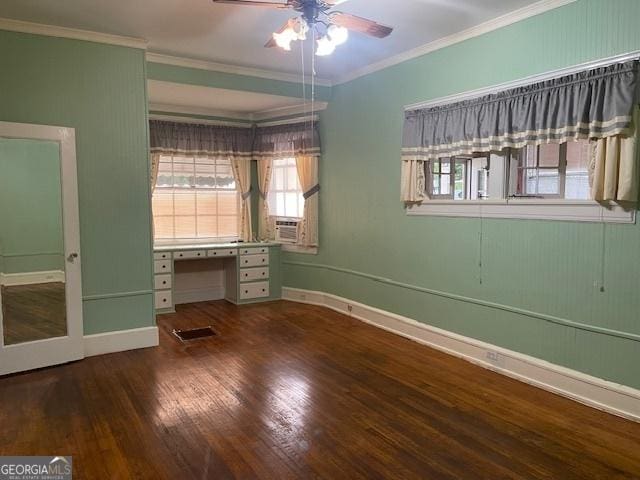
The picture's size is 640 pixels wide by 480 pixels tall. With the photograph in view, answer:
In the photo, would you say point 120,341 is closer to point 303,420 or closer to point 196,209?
point 303,420

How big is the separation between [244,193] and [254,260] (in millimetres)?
1036

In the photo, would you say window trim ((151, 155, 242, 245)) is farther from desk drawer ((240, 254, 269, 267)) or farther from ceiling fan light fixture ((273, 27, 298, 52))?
ceiling fan light fixture ((273, 27, 298, 52))

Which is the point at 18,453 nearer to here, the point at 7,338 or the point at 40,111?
the point at 7,338

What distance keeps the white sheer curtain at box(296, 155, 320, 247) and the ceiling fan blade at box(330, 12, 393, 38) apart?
2966 millimetres

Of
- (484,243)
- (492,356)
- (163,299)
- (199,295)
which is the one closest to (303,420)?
(492,356)

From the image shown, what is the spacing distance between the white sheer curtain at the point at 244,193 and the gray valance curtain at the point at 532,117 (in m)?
2.74

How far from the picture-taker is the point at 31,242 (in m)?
3.69

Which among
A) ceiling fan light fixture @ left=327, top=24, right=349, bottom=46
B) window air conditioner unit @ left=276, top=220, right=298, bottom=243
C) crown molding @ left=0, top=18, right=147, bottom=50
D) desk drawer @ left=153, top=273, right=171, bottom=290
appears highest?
crown molding @ left=0, top=18, right=147, bottom=50

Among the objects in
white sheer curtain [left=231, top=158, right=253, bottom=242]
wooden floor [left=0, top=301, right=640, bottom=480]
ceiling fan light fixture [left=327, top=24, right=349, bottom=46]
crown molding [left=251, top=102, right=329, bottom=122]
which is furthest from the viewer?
white sheer curtain [left=231, top=158, right=253, bottom=242]

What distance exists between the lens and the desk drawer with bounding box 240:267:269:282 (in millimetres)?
5945

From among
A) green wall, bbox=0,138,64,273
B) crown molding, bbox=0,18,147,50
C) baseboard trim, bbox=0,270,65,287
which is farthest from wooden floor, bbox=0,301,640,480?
crown molding, bbox=0,18,147,50

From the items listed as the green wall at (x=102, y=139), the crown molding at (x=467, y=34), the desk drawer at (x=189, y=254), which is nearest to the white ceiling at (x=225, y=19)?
the crown molding at (x=467, y=34)

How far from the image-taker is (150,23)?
365 centimetres

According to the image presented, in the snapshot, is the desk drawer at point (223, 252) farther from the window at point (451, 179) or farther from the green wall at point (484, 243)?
the window at point (451, 179)
